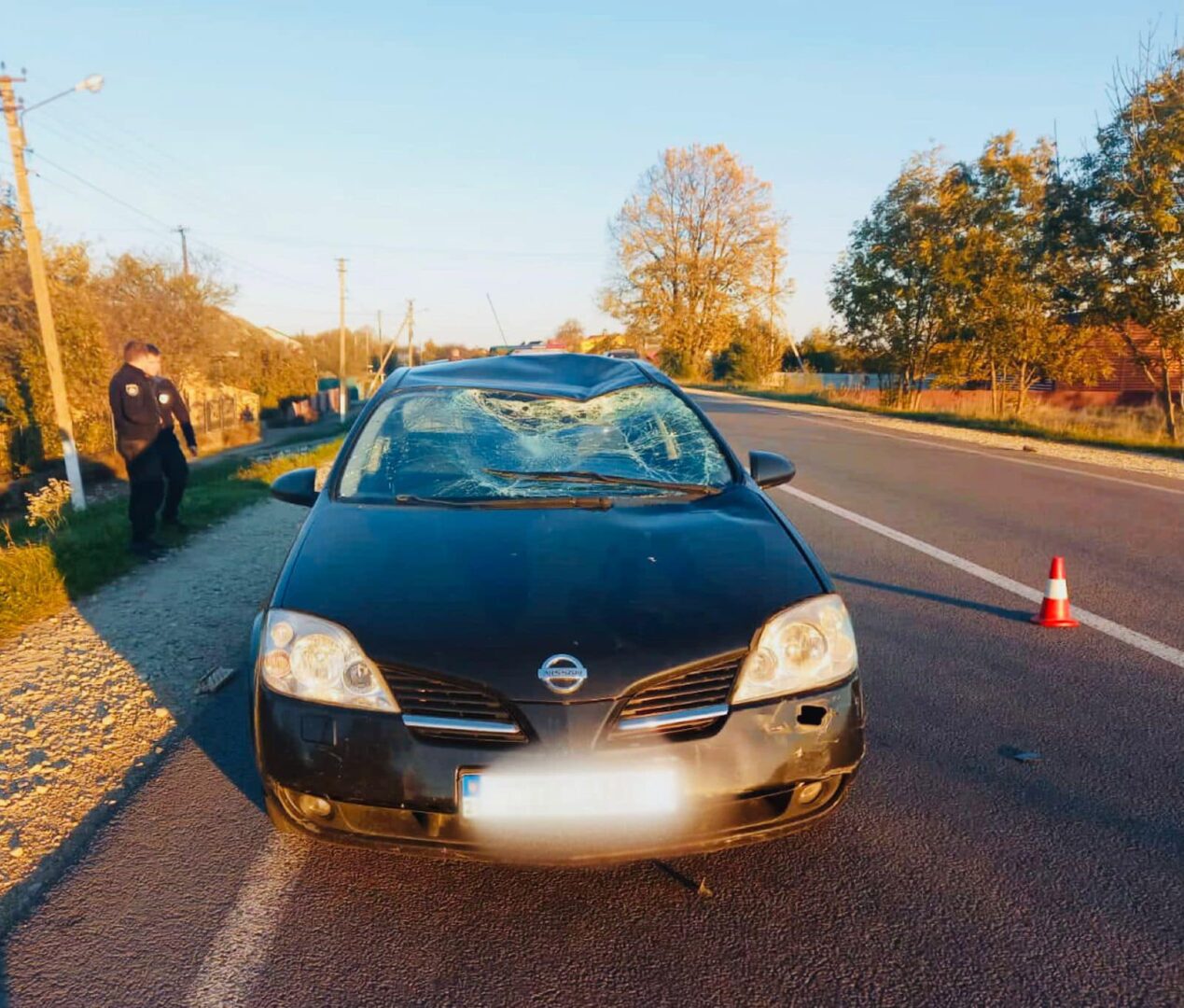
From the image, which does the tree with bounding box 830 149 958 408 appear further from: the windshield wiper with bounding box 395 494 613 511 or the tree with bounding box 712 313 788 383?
the windshield wiper with bounding box 395 494 613 511

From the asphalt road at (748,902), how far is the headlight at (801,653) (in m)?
0.61

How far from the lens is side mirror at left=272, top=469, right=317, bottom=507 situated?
3.68 metres

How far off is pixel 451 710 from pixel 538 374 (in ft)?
8.26

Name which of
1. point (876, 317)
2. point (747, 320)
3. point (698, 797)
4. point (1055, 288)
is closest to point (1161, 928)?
point (698, 797)

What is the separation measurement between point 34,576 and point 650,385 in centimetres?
458

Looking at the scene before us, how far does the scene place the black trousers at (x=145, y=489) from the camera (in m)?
7.13

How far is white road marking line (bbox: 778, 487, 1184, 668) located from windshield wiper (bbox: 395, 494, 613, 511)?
3250 millimetres

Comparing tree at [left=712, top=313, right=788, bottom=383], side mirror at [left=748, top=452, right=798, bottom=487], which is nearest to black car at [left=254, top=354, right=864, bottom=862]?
side mirror at [left=748, top=452, right=798, bottom=487]

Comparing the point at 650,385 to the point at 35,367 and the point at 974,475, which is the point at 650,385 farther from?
the point at 35,367

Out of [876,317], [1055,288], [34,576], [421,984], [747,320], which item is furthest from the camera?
[747,320]

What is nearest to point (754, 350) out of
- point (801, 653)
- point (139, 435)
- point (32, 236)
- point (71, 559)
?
point (32, 236)

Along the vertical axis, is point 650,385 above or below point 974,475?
above

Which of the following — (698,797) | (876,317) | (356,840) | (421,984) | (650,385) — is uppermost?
(876,317)

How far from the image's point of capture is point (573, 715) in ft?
7.49
